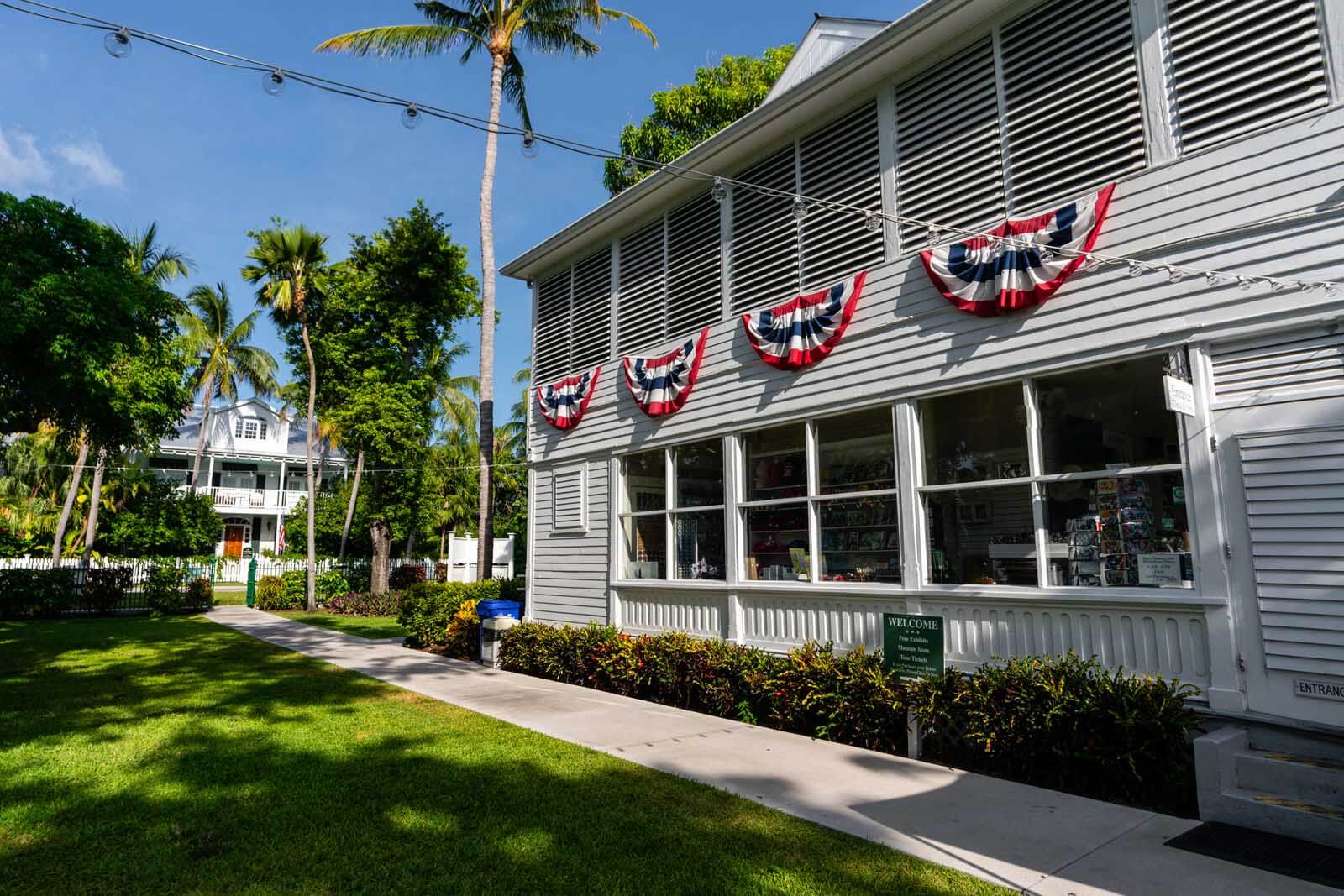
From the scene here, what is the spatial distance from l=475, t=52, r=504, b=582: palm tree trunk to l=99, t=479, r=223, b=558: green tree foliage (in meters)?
22.5

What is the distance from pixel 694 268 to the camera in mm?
10531

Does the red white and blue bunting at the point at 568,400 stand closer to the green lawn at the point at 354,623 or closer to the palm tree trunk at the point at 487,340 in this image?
the palm tree trunk at the point at 487,340

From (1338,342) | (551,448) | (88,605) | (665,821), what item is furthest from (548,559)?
(88,605)

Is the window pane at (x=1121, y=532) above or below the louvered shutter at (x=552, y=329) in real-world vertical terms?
below

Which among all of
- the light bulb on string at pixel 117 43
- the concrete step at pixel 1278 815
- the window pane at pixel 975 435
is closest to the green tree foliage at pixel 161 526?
the light bulb on string at pixel 117 43

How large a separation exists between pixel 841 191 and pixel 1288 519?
535cm

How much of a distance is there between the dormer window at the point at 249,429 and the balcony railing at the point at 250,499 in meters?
3.78

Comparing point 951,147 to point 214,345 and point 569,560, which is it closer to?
point 569,560

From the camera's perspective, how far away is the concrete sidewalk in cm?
398

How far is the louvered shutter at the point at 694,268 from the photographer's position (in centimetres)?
1021

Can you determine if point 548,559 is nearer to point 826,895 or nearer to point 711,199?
point 711,199

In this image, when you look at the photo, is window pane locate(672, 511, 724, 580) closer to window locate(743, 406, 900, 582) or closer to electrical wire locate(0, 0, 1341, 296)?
window locate(743, 406, 900, 582)

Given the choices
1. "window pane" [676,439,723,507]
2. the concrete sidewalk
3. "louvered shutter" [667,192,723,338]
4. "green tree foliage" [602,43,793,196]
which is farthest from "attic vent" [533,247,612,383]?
"green tree foliage" [602,43,793,196]

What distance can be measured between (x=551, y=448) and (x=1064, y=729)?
30.2 ft
